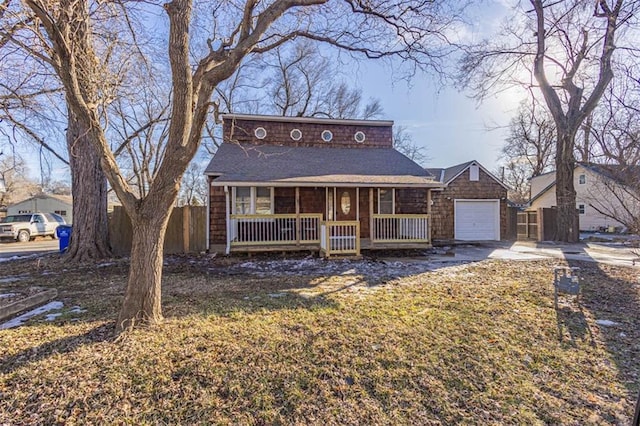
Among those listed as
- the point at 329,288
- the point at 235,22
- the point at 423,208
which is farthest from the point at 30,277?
the point at 423,208

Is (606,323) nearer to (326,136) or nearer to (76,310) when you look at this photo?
(76,310)

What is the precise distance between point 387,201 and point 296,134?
454 centimetres

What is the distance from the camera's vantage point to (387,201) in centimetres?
1244

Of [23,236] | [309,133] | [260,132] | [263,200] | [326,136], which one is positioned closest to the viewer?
[263,200]

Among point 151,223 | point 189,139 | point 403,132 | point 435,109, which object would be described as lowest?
point 151,223

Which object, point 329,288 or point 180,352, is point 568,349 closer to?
point 329,288

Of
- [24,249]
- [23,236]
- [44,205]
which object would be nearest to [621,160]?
[24,249]

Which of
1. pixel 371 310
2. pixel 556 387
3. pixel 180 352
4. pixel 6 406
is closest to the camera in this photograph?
pixel 6 406

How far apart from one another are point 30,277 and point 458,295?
347 inches

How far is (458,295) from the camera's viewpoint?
5621 millimetres

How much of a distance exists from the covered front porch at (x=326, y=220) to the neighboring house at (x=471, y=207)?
4.23 meters

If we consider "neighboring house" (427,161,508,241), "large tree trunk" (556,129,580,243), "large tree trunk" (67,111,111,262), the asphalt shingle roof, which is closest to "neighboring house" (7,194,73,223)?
"large tree trunk" (67,111,111,262)

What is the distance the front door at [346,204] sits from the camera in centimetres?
1186

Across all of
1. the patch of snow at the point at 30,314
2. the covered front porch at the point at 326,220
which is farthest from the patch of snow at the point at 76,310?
the covered front porch at the point at 326,220
